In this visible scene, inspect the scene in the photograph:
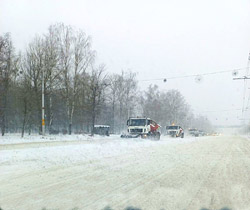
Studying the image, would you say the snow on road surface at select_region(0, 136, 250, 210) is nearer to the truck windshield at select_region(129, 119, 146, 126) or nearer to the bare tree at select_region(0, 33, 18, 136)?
the truck windshield at select_region(129, 119, 146, 126)

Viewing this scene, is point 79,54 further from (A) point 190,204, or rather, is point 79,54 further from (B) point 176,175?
(A) point 190,204

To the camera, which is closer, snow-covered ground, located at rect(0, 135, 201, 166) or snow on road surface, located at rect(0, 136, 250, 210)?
snow on road surface, located at rect(0, 136, 250, 210)

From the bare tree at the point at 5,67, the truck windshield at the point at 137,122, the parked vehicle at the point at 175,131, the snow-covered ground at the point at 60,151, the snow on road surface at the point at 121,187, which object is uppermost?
the bare tree at the point at 5,67

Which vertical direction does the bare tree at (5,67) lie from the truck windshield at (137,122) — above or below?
above

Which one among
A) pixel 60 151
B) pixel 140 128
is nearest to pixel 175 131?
pixel 140 128

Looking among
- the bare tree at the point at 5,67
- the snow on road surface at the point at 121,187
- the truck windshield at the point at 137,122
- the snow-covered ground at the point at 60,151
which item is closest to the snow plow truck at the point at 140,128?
the truck windshield at the point at 137,122

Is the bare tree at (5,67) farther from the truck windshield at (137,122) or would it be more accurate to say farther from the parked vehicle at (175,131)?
the parked vehicle at (175,131)

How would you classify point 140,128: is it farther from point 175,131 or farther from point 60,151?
point 175,131

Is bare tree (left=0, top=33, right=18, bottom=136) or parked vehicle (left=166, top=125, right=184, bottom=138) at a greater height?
bare tree (left=0, top=33, right=18, bottom=136)

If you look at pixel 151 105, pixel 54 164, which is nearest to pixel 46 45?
pixel 54 164

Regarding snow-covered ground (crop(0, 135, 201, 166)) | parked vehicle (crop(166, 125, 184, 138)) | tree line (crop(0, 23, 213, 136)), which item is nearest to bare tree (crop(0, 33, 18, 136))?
tree line (crop(0, 23, 213, 136))

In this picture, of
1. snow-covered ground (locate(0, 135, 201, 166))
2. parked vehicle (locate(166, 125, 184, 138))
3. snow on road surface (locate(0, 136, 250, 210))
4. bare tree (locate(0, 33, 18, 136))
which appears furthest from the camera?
parked vehicle (locate(166, 125, 184, 138))

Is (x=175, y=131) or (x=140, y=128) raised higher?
(x=140, y=128)

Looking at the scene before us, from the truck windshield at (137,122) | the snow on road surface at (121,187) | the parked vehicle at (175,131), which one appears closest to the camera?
the snow on road surface at (121,187)
